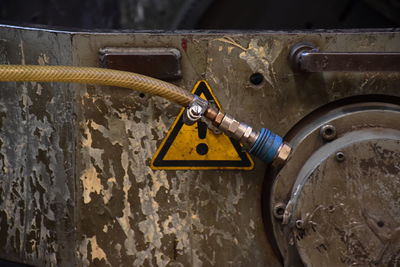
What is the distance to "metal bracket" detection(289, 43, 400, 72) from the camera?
1028 millimetres

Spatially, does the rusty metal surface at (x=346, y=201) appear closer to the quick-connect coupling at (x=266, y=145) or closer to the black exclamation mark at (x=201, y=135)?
the quick-connect coupling at (x=266, y=145)

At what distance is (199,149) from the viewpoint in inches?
43.0

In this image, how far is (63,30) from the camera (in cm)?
107

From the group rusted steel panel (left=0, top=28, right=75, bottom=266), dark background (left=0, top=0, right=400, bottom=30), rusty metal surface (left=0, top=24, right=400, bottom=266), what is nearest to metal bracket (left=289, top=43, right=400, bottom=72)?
rusty metal surface (left=0, top=24, right=400, bottom=266)

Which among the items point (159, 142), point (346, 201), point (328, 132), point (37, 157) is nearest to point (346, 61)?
point (328, 132)

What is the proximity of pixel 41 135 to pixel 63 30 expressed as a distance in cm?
19

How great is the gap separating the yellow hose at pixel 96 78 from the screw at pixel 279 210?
0.24m

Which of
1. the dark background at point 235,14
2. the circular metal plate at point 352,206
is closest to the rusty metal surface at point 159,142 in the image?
the circular metal plate at point 352,206

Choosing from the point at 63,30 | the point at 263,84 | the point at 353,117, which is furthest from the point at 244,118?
the point at 63,30

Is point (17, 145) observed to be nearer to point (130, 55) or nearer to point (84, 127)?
point (84, 127)

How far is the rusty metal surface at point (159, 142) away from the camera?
1.07 metres

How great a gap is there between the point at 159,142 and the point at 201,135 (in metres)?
0.07

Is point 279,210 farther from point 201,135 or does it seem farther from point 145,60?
point 145,60

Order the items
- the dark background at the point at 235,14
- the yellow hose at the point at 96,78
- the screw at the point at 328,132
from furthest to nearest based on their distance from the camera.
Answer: the dark background at the point at 235,14, the screw at the point at 328,132, the yellow hose at the point at 96,78
